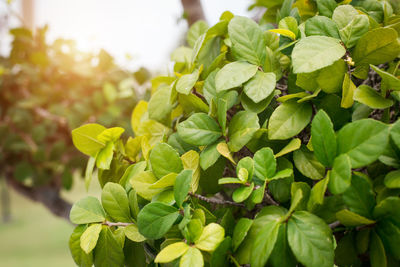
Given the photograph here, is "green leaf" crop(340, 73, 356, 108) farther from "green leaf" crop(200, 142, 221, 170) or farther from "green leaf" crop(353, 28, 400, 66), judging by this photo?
"green leaf" crop(200, 142, 221, 170)

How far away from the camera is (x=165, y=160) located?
1.13ft

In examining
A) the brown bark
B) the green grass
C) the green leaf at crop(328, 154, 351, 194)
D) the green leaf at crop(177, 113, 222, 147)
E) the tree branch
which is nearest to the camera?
the green leaf at crop(328, 154, 351, 194)

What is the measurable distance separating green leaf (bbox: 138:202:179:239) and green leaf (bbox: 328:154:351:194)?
0.51 feet

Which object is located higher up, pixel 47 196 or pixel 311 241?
pixel 311 241

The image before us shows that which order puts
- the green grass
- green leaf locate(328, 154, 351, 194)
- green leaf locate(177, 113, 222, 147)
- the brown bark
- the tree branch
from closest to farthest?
green leaf locate(328, 154, 351, 194)
green leaf locate(177, 113, 222, 147)
the brown bark
the tree branch
the green grass

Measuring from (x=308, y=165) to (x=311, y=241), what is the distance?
85 mm

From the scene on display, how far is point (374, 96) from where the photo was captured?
1.04 feet

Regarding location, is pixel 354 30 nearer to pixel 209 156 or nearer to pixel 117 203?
pixel 209 156

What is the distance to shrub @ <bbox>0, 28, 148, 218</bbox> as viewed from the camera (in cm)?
118

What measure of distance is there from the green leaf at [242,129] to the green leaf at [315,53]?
7 centimetres

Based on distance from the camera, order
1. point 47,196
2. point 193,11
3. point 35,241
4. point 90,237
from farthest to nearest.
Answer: point 35,241, point 47,196, point 193,11, point 90,237

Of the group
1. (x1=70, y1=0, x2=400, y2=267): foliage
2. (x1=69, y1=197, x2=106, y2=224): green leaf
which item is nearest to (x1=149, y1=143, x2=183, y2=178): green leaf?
(x1=70, y1=0, x2=400, y2=267): foliage

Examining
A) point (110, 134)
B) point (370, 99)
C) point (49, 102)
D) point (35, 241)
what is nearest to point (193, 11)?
point (49, 102)

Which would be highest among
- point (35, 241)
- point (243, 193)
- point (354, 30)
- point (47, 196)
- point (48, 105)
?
point (354, 30)
